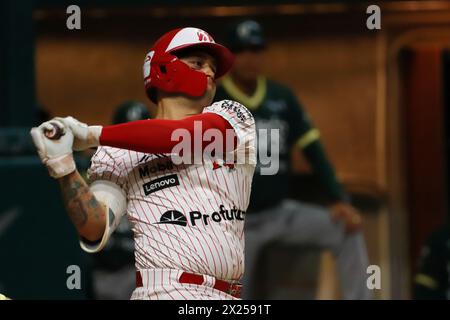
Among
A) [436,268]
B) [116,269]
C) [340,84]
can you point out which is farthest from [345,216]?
[116,269]

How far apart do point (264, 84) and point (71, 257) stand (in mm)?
1558

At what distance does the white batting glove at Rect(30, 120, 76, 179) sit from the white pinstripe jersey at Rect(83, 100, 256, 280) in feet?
1.05

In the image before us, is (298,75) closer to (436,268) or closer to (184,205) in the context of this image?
(436,268)

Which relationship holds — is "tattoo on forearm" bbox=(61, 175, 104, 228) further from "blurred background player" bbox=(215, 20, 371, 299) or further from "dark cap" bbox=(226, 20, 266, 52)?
"dark cap" bbox=(226, 20, 266, 52)

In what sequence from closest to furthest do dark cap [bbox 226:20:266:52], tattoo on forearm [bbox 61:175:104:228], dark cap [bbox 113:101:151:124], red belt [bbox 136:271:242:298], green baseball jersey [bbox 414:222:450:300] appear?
1. tattoo on forearm [bbox 61:175:104:228]
2. red belt [bbox 136:271:242:298]
3. green baseball jersey [bbox 414:222:450:300]
4. dark cap [bbox 113:101:151:124]
5. dark cap [bbox 226:20:266:52]

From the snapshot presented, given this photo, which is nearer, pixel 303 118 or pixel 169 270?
pixel 169 270

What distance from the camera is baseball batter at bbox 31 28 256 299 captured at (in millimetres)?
3803

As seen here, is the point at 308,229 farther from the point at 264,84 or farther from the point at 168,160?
the point at 168,160

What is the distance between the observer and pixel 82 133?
12.0ft

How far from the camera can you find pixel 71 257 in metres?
6.74

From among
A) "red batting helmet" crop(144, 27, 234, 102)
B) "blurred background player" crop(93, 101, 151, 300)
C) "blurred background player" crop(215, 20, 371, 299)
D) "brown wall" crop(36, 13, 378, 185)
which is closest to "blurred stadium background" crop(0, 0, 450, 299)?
"brown wall" crop(36, 13, 378, 185)
